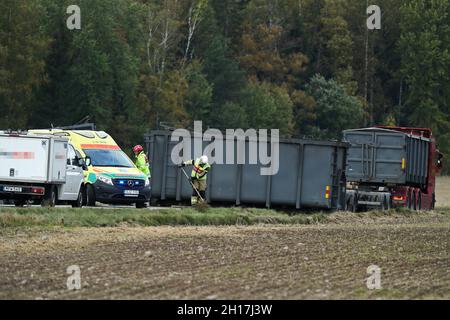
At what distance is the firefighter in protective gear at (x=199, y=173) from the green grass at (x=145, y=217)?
993mm

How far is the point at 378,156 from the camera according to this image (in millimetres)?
43500

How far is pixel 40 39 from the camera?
6912cm

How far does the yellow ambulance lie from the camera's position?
3494cm

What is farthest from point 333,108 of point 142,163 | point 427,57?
point 142,163

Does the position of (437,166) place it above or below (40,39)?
below

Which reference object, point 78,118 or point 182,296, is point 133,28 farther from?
point 182,296

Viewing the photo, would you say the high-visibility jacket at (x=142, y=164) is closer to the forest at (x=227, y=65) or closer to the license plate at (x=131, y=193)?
the license plate at (x=131, y=193)

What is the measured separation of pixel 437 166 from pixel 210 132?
15848 millimetres

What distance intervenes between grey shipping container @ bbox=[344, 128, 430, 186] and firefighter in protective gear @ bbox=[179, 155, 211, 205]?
9.74 m

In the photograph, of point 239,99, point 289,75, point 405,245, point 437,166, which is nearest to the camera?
point 405,245

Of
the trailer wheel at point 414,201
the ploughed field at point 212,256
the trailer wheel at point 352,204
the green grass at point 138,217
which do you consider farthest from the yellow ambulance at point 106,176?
the trailer wheel at point 414,201

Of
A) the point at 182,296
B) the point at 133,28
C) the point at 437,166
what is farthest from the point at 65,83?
the point at 182,296

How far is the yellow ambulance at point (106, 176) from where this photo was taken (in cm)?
3494
